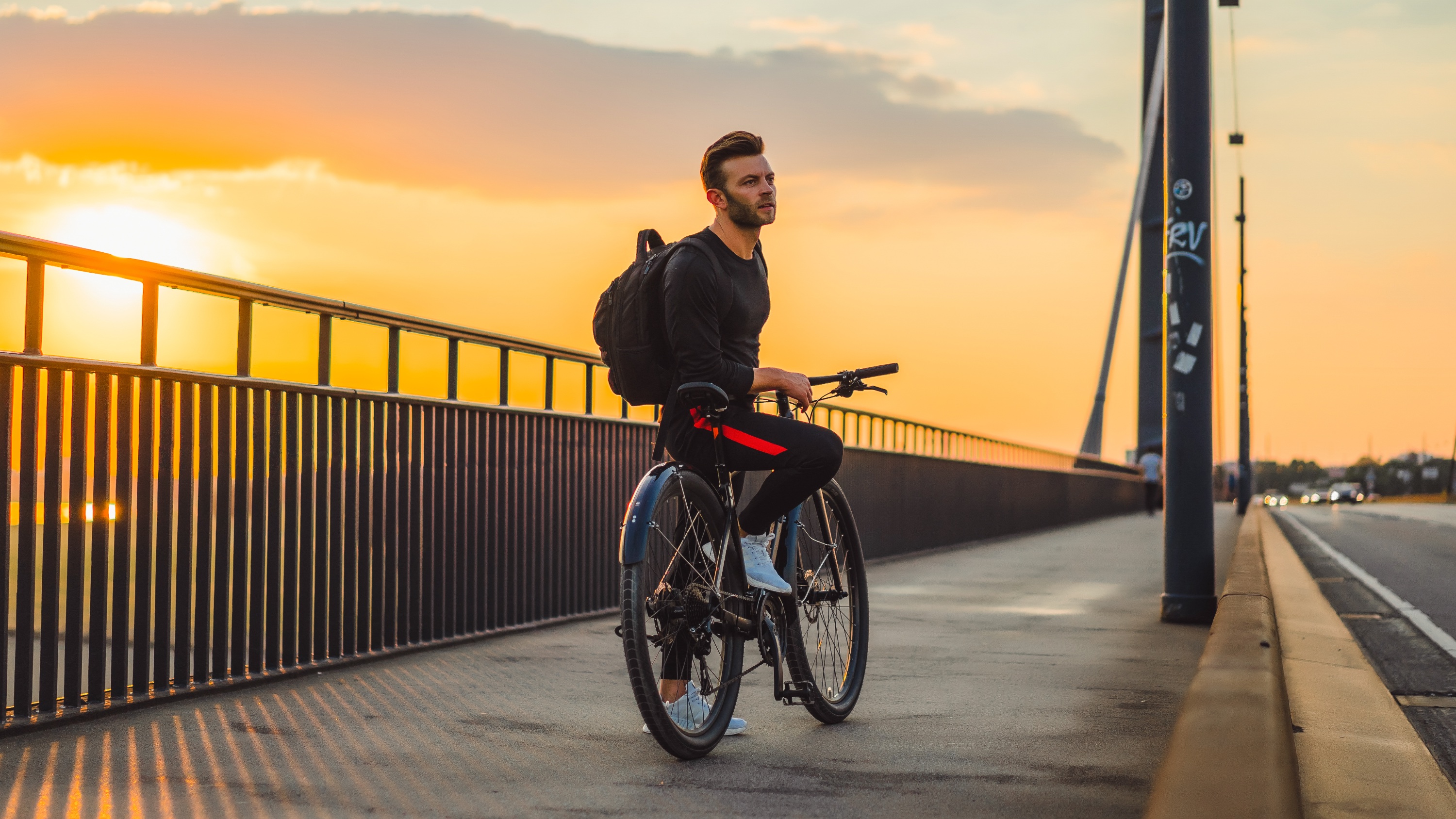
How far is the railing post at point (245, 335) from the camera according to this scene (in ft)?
16.8

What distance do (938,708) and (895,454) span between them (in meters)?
9.77

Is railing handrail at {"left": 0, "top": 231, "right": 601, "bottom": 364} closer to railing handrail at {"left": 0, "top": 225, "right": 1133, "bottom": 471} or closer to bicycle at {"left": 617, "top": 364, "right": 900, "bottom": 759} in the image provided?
railing handrail at {"left": 0, "top": 225, "right": 1133, "bottom": 471}

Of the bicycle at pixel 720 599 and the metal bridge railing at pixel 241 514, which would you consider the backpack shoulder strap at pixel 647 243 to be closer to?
the bicycle at pixel 720 599

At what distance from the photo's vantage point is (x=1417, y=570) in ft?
45.3

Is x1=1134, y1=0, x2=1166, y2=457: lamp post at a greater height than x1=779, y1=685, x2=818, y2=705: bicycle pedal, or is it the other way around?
x1=1134, y1=0, x2=1166, y2=457: lamp post

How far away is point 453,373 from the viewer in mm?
6672

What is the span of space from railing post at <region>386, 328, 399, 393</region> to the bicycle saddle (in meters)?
2.60

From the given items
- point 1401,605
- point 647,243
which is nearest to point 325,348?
point 647,243

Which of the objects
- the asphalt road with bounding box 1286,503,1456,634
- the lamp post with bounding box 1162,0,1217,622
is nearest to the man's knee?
the lamp post with bounding box 1162,0,1217,622

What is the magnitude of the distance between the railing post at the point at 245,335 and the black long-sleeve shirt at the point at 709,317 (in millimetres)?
1982

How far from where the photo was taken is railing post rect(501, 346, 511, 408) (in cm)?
715

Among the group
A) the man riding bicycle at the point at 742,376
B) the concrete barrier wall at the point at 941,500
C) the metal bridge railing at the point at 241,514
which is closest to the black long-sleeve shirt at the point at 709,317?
the man riding bicycle at the point at 742,376

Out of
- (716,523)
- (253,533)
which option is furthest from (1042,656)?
(253,533)

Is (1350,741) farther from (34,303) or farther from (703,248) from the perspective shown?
(34,303)
